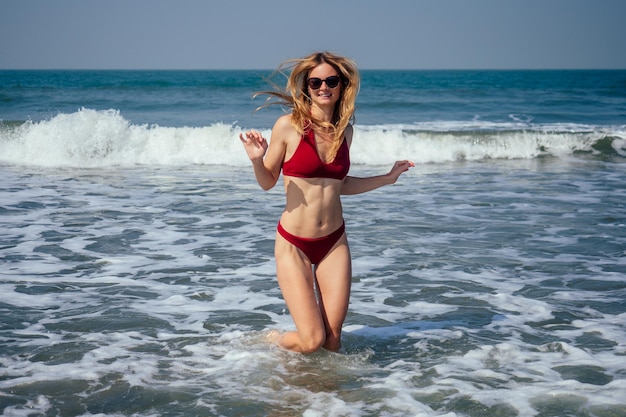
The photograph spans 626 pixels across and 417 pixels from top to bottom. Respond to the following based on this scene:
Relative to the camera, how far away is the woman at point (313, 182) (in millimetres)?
4777

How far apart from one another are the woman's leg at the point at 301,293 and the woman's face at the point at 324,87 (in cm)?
94

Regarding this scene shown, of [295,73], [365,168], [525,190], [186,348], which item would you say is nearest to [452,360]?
[186,348]

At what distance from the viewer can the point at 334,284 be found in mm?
4984

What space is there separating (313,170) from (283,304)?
212 centimetres

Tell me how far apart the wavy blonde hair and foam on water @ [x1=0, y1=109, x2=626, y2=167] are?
42.5 feet

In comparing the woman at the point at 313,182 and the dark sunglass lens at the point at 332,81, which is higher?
the dark sunglass lens at the point at 332,81

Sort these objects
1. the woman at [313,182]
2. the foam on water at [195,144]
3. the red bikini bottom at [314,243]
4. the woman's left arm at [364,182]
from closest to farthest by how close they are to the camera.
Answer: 1. the woman at [313,182]
2. the red bikini bottom at [314,243]
3. the woman's left arm at [364,182]
4. the foam on water at [195,144]

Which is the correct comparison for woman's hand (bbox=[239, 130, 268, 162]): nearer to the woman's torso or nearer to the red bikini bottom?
the woman's torso

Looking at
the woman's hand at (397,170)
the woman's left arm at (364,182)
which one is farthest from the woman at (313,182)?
the woman's hand at (397,170)

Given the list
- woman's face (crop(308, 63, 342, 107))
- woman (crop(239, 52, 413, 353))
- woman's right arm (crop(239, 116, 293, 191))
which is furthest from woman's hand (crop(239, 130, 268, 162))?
woman's face (crop(308, 63, 342, 107))

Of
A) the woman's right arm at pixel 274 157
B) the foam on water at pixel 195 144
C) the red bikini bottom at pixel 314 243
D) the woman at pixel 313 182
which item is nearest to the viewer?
the woman's right arm at pixel 274 157

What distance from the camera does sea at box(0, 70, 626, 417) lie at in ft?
15.0

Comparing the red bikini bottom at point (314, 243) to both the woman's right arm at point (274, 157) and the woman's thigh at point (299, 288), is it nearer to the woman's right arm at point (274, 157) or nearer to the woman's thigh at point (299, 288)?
the woman's thigh at point (299, 288)

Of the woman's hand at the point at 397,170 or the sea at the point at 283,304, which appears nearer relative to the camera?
the sea at the point at 283,304
